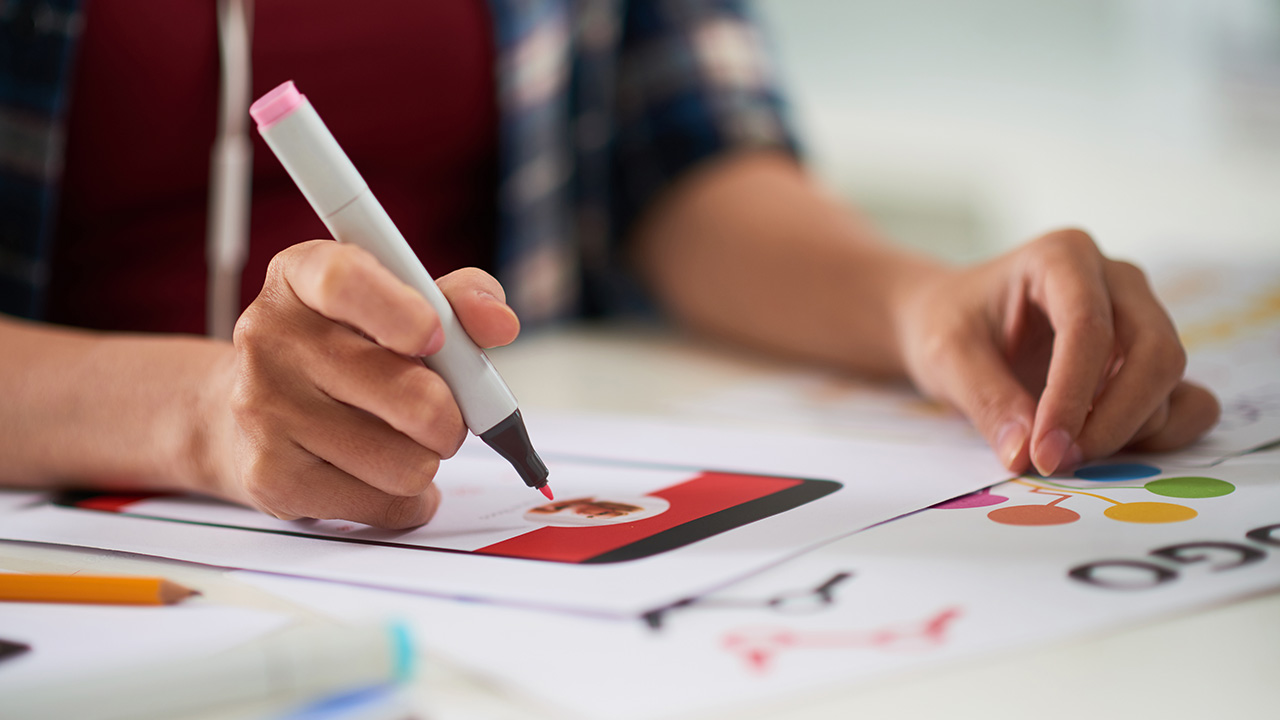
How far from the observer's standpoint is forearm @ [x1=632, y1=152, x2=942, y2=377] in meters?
0.55

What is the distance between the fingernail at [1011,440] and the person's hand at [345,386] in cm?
19

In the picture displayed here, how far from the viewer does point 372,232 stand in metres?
0.28

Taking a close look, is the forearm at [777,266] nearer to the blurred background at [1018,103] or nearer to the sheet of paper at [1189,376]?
the sheet of paper at [1189,376]

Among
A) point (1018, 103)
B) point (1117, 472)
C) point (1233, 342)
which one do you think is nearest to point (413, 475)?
point (1117, 472)

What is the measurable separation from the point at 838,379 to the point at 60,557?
395 mm

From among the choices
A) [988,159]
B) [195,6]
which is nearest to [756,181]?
[195,6]

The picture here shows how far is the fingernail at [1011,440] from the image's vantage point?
356 millimetres

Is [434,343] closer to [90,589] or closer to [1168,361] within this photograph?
[90,589]

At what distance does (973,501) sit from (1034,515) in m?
0.02

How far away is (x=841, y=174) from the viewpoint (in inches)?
57.7

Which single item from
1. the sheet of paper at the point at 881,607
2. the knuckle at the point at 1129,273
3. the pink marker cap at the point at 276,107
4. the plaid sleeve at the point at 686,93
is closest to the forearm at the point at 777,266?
the plaid sleeve at the point at 686,93

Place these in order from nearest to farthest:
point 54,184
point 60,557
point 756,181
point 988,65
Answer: point 60,557
point 54,184
point 756,181
point 988,65

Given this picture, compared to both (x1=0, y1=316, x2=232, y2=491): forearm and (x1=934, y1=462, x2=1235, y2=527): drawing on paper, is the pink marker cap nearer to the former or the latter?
(x1=0, y1=316, x2=232, y2=491): forearm

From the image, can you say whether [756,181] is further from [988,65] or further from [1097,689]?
[988,65]
